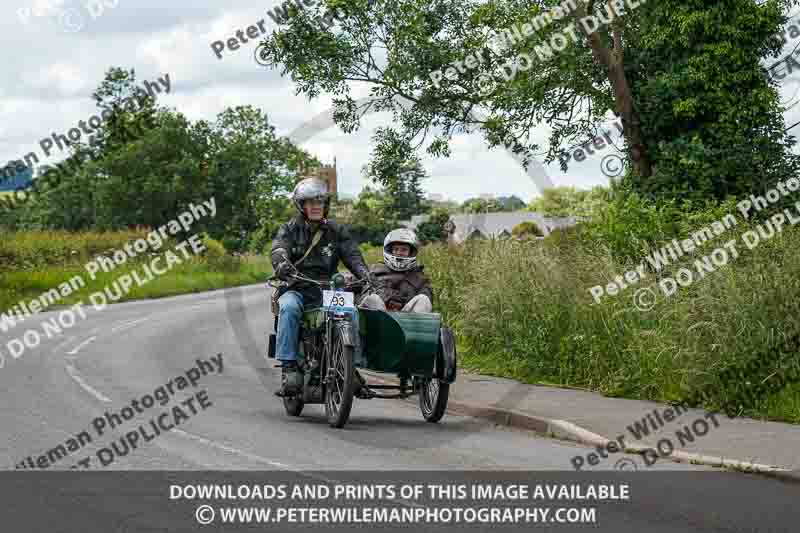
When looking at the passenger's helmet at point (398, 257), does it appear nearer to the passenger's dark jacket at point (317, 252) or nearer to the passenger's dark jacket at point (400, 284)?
the passenger's dark jacket at point (400, 284)

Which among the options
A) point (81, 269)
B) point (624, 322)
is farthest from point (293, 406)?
point (81, 269)

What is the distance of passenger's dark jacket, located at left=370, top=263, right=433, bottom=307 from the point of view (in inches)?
506

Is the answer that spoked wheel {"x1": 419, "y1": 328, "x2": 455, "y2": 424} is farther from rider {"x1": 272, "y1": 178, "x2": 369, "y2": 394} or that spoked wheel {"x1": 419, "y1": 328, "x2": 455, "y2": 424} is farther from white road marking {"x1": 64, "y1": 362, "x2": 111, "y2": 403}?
white road marking {"x1": 64, "y1": 362, "x2": 111, "y2": 403}

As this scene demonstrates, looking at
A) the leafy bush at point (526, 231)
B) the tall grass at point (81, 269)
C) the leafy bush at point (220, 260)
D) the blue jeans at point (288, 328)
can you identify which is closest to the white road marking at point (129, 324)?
the tall grass at point (81, 269)

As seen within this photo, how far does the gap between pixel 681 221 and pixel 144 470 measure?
41.3 ft

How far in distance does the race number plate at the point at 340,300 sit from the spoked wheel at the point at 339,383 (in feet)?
0.86

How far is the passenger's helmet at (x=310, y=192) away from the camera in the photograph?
41.0 ft

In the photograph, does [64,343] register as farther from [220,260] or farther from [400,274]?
[220,260]

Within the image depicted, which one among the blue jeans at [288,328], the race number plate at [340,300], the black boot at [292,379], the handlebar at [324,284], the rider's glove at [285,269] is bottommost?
the black boot at [292,379]

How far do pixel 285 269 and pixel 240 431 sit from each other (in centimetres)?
172

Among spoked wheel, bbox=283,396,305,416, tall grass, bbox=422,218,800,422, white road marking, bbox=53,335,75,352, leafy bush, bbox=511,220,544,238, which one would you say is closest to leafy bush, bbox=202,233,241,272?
leafy bush, bbox=511,220,544,238

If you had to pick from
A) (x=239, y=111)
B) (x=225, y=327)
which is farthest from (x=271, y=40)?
(x=239, y=111)

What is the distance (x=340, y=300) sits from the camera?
1169 cm

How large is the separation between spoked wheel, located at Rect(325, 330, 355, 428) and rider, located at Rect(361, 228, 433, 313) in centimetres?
123
